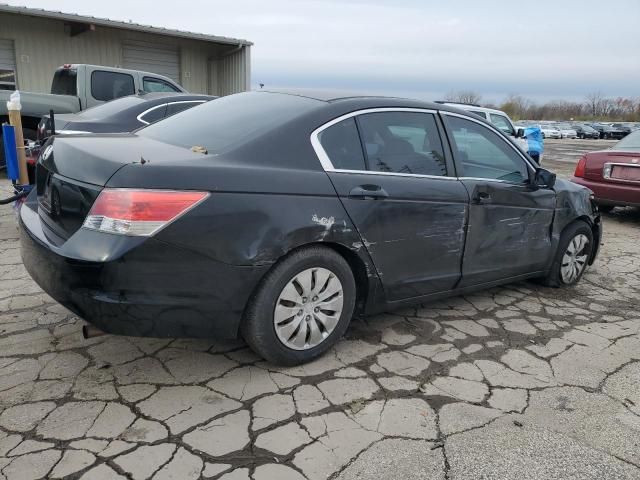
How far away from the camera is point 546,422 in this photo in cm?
257

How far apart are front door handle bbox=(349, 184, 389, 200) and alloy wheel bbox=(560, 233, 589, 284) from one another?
224cm

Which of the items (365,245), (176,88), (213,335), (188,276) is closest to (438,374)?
(365,245)

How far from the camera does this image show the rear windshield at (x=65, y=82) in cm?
910

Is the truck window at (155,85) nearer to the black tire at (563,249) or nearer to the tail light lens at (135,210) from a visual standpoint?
the black tire at (563,249)

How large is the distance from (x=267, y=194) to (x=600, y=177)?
21.7ft

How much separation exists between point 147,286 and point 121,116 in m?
4.68

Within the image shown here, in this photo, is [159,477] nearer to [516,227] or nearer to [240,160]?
[240,160]

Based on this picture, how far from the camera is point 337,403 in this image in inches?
104

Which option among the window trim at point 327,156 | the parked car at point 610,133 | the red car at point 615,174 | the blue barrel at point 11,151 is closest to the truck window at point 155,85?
the blue barrel at point 11,151

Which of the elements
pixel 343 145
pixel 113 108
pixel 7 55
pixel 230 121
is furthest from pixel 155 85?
pixel 343 145

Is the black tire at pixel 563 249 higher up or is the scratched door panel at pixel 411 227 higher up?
the scratched door panel at pixel 411 227

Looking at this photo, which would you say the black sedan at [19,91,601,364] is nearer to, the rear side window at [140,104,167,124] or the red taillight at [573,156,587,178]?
the rear side window at [140,104,167,124]

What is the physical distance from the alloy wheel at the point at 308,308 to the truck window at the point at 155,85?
7.90 m

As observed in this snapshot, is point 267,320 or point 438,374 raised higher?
point 267,320
